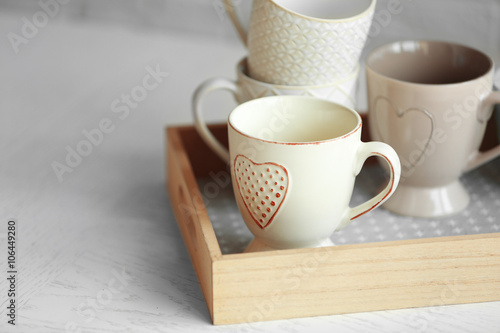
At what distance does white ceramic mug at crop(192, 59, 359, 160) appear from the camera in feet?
1.75

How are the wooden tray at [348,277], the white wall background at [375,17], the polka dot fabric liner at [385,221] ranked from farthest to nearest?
the white wall background at [375,17] → the polka dot fabric liner at [385,221] → the wooden tray at [348,277]

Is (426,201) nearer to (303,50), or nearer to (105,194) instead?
(303,50)

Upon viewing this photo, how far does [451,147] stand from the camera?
54cm

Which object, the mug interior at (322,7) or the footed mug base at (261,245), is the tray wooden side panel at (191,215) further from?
the mug interior at (322,7)

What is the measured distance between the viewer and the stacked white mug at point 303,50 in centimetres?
51

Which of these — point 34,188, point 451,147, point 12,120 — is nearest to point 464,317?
point 451,147

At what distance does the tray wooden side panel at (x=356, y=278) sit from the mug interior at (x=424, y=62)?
7.2 inches

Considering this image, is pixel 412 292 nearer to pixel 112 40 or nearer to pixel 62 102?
pixel 62 102

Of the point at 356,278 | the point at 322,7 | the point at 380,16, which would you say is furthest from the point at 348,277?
the point at 380,16

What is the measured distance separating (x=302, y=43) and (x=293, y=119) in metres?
0.06

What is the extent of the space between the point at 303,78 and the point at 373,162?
164 mm

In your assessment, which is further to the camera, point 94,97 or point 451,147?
point 94,97

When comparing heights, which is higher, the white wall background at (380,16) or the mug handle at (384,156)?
the mug handle at (384,156)

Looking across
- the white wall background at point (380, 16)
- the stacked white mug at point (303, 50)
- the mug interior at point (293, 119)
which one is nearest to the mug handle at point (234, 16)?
the stacked white mug at point (303, 50)
